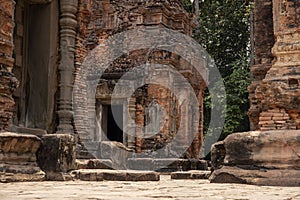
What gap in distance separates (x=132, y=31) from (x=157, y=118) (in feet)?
11.4

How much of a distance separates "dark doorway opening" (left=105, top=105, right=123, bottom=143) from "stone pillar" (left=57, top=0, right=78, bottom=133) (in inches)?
304

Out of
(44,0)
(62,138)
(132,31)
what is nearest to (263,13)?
(44,0)

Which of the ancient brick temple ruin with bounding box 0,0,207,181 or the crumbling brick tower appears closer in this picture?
the crumbling brick tower

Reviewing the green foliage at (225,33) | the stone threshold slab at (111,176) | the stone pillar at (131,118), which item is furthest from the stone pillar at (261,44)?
the green foliage at (225,33)

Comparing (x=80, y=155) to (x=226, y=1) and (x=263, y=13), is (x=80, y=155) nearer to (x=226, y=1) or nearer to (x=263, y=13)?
(x=263, y=13)

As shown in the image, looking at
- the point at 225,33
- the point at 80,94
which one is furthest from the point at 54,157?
the point at 225,33

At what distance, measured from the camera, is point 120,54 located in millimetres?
16469

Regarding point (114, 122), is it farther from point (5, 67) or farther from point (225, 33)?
point (5, 67)

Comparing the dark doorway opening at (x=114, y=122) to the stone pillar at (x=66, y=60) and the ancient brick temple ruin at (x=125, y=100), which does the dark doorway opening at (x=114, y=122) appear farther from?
the stone pillar at (x=66, y=60)

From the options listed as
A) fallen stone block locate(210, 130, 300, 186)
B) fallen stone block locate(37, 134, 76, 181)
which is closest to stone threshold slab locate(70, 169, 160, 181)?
fallen stone block locate(37, 134, 76, 181)

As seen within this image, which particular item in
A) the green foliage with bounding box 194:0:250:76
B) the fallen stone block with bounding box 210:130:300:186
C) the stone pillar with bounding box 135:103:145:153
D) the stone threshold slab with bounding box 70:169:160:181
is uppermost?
the green foliage with bounding box 194:0:250:76

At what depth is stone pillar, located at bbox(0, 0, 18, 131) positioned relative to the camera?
5.54 meters

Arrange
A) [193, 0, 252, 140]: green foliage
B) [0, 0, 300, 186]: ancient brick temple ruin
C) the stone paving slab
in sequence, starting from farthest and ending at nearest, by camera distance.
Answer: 1. [193, 0, 252, 140]: green foliage
2. [0, 0, 300, 186]: ancient brick temple ruin
3. the stone paving slab

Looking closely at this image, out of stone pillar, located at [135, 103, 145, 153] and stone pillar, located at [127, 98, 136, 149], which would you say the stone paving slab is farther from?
stone pillar, located at [127, 98, 136, 149]
